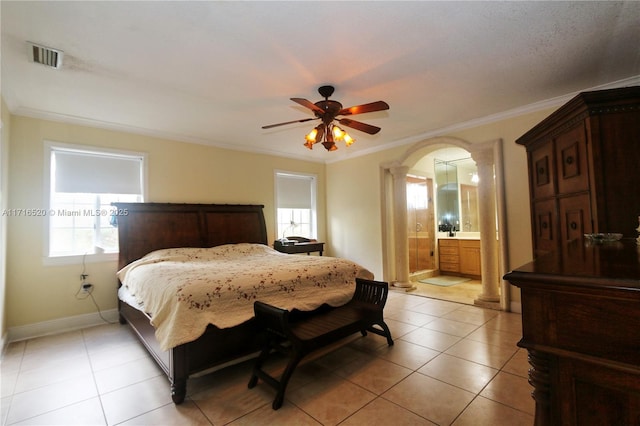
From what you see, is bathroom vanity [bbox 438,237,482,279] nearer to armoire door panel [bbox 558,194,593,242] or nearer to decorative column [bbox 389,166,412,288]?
decorative column [bbox 389,166,412,288]

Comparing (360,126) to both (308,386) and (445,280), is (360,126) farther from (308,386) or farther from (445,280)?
(445,280)

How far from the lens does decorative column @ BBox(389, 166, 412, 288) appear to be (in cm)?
505

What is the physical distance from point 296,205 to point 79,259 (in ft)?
11.2

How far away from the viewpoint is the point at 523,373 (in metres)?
2.27

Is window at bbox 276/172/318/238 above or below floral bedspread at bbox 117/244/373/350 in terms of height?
above

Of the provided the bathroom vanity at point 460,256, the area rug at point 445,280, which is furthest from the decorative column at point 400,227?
the bathroom vanity at point 460,256

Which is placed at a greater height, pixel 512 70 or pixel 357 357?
pixel 512 70

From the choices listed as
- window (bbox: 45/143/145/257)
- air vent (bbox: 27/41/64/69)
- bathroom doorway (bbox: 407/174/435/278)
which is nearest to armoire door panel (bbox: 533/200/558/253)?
bathroom doorway (bbox: 407/174/435/278)

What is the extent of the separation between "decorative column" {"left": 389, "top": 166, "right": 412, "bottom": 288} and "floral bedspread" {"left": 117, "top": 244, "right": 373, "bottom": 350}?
1886 mm

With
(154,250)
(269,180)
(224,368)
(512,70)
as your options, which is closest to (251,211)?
(269,180)

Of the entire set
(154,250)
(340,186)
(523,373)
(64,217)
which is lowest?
(523,373)

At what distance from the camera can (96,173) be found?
377 cm

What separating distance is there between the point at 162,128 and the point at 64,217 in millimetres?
1628

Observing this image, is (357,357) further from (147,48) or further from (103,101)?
(103,101)
